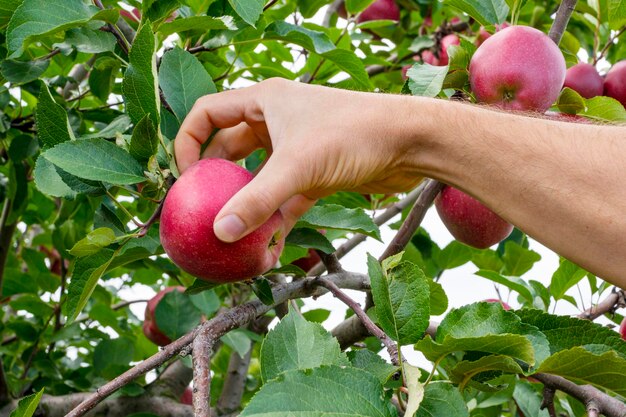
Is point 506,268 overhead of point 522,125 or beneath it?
beneath

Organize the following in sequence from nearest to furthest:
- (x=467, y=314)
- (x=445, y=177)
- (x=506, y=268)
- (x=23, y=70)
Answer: (x=467, y=314), (x=445, y=177), (x=23, y=70), (x=506, y=268)

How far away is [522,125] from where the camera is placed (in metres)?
1.05

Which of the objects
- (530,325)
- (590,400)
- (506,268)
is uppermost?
(530,325)

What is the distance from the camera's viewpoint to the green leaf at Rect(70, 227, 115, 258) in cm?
99

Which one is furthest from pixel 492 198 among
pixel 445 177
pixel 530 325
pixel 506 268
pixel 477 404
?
pixel 506 268

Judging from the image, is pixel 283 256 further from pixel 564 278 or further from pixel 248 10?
pixel 248 10

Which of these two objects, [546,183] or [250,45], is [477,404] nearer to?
[546,183]

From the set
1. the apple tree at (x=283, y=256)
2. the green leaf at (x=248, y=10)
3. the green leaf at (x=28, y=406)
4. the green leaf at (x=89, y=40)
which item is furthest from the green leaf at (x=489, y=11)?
the green leaf at (x=28, y=406)

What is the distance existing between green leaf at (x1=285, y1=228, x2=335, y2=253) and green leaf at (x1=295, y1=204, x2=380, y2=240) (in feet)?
0.06

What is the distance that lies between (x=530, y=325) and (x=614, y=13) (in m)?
1.02

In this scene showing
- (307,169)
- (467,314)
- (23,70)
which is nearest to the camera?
(467,314)

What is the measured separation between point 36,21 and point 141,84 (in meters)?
0.20

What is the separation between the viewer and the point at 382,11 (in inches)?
96.2

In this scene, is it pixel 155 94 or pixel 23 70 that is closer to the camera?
pixel 155 94
